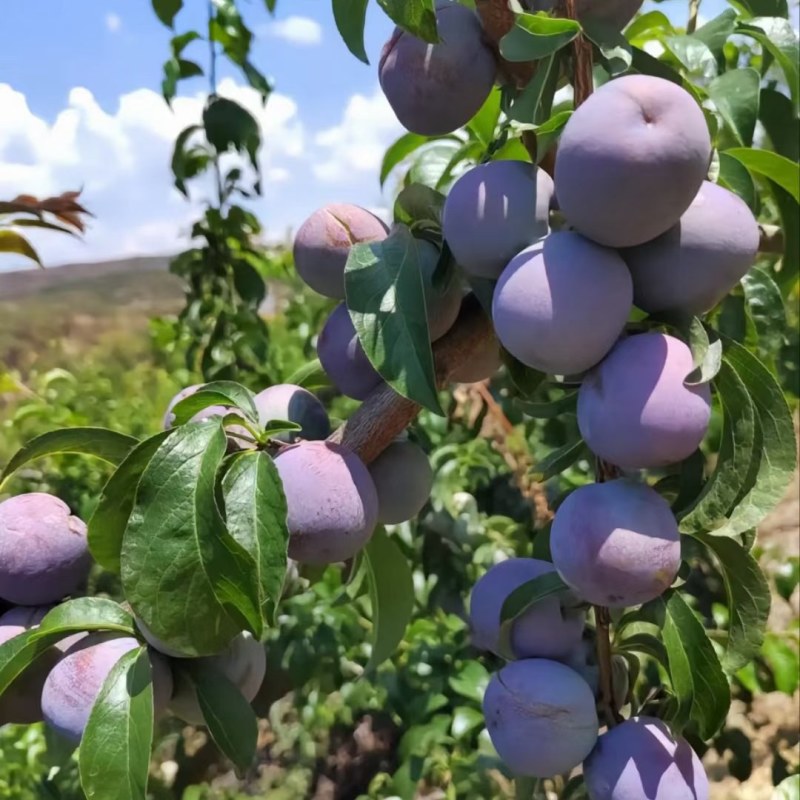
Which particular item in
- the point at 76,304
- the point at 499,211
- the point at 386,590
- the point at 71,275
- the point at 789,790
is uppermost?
the point at 499,211

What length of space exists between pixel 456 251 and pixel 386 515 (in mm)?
206

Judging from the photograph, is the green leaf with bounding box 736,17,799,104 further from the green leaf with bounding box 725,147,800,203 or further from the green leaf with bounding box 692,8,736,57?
the green leaf with bounding box 725,147,800,203

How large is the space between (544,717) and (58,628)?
284mm

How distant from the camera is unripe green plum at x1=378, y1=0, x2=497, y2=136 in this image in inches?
19.2

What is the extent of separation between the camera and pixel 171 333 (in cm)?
272

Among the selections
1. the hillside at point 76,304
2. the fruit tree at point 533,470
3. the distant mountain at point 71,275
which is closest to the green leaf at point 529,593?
the fruit tree at point 533,470

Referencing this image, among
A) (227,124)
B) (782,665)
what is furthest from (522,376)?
(227,124)

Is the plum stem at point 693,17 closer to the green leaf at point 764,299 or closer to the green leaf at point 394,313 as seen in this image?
the green leaf at point 764,299

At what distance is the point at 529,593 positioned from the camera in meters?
0.52

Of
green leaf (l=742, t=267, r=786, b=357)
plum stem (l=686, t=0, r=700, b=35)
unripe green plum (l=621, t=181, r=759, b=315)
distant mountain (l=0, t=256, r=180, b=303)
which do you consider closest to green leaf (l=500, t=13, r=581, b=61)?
unripe green plum (l=621, t=181, r=759, b=315)

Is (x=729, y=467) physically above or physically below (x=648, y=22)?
below

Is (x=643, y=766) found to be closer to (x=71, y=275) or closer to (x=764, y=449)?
(x=764, y=449)

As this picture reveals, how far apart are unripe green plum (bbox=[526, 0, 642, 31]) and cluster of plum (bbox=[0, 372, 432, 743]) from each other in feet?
0.91

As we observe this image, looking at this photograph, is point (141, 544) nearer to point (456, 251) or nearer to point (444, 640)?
point (456, 251)
